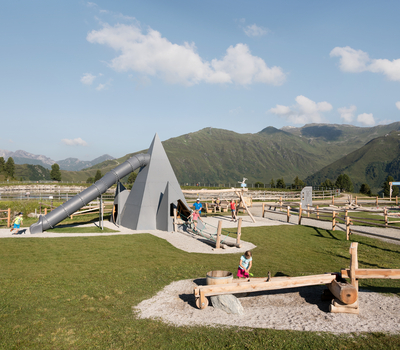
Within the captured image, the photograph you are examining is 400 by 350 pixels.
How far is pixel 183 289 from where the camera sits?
8.38 m

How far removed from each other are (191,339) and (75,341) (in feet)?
7.66

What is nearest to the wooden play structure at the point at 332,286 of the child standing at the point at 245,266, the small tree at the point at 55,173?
the child standing at the point at 245,266

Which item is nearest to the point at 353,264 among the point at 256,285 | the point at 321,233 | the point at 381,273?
the point at 381,273

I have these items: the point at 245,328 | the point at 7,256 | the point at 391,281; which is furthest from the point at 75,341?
the point at 391,281

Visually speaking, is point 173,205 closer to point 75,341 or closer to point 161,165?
point 161,165

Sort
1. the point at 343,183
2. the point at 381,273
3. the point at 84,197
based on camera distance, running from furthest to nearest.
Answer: the point at 343,183 < the point at 84,197 < the point at 381,273

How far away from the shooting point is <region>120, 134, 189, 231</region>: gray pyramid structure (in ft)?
61.0

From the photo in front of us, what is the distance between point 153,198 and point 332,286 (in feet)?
46.0

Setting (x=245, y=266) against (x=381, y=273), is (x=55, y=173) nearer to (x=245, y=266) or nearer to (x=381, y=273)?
(x=245, y=266)

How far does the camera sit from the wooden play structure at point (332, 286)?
6594 mm

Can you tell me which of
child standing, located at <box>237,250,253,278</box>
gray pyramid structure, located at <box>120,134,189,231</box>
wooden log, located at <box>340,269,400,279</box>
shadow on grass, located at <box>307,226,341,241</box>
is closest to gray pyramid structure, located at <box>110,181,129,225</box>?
gray pyramid structure, located at <box>120,134,189,231</box>

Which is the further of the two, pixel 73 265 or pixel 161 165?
pixel 161 165

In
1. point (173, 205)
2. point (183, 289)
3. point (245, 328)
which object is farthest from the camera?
point (173, 205)

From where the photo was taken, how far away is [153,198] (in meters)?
19.2
